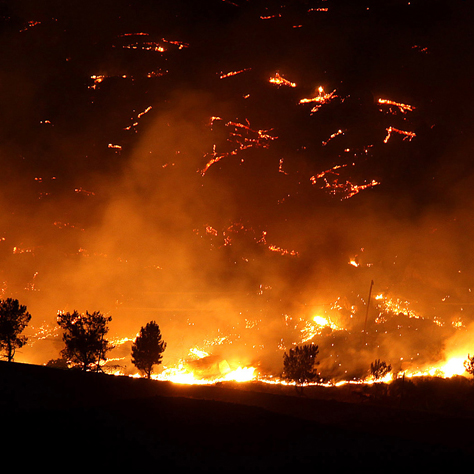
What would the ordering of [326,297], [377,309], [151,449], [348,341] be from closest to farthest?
1. [151,449]
2. [348,341]
3. [377,309]
4. [326,297]

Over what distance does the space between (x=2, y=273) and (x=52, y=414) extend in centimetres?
9386

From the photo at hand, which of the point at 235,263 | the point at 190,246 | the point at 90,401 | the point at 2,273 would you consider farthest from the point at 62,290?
the point at 90,401

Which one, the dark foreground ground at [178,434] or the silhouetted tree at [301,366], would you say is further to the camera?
the silhouetted tree at [301,366]

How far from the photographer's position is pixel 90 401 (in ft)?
80.0

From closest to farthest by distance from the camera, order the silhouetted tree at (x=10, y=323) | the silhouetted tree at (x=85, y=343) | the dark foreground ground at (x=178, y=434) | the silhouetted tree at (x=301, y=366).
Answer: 1. the dark foreground ground at (x=178, y=434)
2. the silhouetted tree at (x=10, y=323)
3. the silhouetted tree at (x=85, y=343)
4. the silhouetted tree at (x=301, y=366)

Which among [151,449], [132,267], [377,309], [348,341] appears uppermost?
[132,267]

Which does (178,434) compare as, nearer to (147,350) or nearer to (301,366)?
(147,350)

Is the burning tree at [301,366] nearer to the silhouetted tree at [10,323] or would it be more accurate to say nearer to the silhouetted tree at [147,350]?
the silhouetted tree at [147,350]

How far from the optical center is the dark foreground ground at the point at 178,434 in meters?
14.6

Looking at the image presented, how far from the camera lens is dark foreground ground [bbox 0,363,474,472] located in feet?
48.0

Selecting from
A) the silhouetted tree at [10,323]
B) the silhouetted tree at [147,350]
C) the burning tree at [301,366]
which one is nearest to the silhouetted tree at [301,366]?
the burning tree at [301,366]

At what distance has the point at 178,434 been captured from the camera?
57.3 ft

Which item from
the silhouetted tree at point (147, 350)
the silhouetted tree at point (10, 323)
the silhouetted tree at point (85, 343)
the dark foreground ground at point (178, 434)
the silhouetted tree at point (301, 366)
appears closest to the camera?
the dark foreground ground at point (178, 434)

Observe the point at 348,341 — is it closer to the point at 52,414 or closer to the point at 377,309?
the point at 377,309
